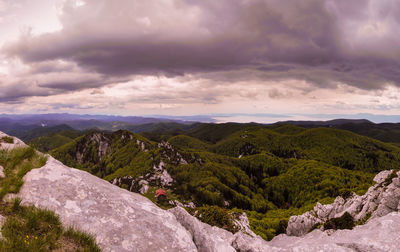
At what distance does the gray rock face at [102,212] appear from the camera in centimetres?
712

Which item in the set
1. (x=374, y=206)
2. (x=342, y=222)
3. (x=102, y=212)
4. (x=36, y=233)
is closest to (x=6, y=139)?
(x=102, y=212)

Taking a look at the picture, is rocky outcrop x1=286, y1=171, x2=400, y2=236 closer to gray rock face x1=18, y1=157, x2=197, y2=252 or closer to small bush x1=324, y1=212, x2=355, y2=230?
small bush x1=324, y1=212, x2=355, y2=230

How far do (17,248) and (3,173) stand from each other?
14.5 feet

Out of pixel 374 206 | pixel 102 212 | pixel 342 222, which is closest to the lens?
pixel 102 212

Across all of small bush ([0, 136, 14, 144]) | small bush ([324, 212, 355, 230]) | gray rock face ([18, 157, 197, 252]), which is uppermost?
small bush ([0, 136, 14, 144])

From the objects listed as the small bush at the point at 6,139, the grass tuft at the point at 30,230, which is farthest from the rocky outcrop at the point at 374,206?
the small bush at the point at 6,139

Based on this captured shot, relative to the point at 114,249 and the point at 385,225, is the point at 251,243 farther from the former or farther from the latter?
the point at 114,249

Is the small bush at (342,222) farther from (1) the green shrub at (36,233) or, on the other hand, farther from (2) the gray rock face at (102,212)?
(1) the green shrub at (36,233)

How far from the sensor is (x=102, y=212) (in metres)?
7.89

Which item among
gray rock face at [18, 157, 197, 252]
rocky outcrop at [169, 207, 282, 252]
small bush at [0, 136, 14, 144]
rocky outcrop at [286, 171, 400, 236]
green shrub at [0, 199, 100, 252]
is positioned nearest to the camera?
green shrub at [0, 199, 100, 252]

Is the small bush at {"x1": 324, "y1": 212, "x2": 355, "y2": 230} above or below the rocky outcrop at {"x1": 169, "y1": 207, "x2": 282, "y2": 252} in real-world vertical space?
below

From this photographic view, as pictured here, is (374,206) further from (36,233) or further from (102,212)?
(36,233)

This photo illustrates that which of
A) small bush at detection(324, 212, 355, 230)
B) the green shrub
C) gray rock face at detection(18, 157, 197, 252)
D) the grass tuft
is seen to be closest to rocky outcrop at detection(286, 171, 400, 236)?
small bush at detection(324, 212, 355, 230)

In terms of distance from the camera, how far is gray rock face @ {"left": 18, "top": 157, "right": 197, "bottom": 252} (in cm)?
712
